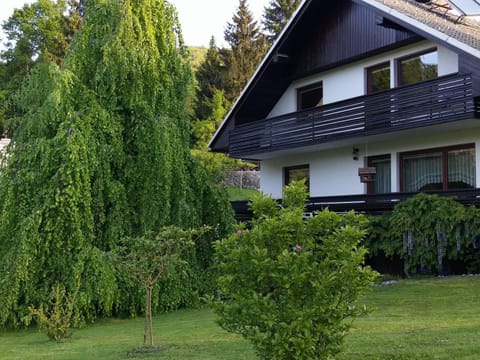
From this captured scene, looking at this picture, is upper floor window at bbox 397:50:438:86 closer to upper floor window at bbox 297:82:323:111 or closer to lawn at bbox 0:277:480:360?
upper floor window at bbox 297:82:323:111

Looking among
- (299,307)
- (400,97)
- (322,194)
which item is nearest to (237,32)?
(322,194)

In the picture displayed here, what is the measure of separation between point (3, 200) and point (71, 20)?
36283 mm

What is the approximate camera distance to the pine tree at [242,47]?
43.7 meters

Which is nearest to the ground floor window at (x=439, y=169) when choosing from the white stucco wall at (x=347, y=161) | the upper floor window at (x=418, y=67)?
the white stucco wall at (x=347, y=161)

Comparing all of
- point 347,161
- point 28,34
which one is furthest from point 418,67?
point 28,34

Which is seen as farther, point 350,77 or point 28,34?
point 28,34

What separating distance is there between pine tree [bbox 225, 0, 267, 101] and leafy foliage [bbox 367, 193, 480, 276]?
30.1 m

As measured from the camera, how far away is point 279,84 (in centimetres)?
2141

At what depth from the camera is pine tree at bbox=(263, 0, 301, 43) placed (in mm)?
50500

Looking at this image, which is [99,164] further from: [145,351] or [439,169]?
[439,169]

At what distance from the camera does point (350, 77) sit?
1902cm

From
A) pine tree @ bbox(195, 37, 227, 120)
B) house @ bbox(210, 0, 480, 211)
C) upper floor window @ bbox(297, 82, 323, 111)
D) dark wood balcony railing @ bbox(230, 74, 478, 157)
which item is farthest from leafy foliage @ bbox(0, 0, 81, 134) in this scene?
dark wood balcony railing @ bbox(230, 74, 478, 157)

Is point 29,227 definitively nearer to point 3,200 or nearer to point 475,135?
point 3,200

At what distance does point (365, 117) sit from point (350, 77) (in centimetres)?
284
